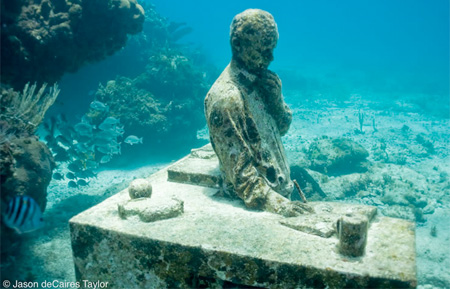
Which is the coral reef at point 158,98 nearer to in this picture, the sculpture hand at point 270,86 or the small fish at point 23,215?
the small fish at point 23,215

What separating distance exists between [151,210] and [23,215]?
66.0 inches

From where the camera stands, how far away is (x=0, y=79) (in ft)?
27.1

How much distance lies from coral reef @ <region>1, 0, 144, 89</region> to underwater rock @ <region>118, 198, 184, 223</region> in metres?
7.33

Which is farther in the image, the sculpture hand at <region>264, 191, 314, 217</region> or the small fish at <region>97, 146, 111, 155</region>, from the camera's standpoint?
the small fish at <region>97, 146, 111, 155</region>

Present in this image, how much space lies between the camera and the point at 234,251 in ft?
9.04

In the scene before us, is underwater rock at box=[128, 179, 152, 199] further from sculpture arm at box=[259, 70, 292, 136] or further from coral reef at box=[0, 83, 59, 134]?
coral reef at box=[0, 83, 59, 134]

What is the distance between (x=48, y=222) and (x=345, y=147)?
442 inches

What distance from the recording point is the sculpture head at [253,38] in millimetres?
3713

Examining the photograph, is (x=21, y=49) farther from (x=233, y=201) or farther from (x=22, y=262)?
(x=233, y=201)

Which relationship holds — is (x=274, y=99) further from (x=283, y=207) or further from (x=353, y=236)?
(x=353, y=236)

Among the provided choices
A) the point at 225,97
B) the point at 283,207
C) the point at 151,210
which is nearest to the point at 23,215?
the point at 151,210

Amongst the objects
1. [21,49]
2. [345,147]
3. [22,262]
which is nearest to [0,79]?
[21,49]

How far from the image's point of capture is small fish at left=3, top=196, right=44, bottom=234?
3701 mm

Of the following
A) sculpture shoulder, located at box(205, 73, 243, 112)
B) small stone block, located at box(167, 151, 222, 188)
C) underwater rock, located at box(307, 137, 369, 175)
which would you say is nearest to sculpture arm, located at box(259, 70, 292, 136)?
sculpture shoulder, located at box(205, 73, 243, 112)
